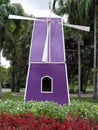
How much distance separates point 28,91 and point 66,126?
1990cm

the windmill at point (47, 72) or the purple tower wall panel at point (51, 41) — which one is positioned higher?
the purple tower wall panel at point (51, 41)

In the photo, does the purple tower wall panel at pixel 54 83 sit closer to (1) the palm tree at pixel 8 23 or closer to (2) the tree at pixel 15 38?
(1) the palm tree at pixel 8 23

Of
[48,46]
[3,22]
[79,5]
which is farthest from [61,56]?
[3,22]

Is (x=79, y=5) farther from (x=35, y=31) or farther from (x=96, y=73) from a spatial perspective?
(x=35, y=31)

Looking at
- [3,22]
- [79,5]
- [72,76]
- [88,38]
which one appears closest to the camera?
[79,5]

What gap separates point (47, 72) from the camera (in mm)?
27094

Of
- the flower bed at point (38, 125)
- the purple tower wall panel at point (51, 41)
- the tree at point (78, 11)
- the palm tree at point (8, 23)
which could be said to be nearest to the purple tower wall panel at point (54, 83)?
the purple tower wall panel at point (51, 41)

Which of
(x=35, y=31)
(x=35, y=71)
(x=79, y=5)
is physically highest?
(x=79, y=5)

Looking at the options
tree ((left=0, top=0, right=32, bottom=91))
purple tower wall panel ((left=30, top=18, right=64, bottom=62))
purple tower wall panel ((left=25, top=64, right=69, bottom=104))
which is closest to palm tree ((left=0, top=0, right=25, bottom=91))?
tree ((left=0, top=0, right=32, bottom=91))

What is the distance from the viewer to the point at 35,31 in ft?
92.6

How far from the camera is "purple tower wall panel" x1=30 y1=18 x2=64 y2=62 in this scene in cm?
2748

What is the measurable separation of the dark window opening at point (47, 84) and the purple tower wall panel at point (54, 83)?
0.30 meters

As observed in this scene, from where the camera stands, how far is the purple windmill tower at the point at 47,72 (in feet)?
88.3

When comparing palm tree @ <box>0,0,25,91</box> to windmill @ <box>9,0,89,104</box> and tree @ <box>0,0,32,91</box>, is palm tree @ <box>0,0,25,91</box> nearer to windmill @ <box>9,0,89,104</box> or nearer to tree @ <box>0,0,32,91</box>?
tree @ <box>0,0,32,91</box>
